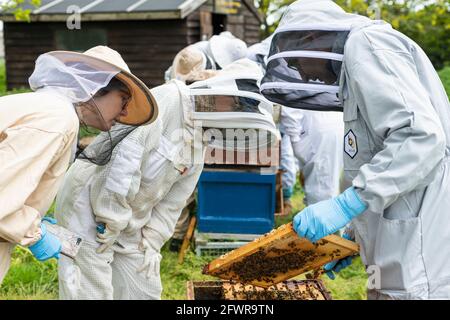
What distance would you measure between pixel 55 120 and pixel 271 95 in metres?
1.01

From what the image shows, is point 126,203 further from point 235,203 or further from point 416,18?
point 416,18

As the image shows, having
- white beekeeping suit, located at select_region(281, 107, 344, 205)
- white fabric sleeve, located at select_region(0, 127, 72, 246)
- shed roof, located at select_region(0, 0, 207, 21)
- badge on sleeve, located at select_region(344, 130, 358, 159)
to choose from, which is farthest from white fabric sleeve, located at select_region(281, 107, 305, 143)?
shed roof, located at select_region(0, 0, 207, 21)

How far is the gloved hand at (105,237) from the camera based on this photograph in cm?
287

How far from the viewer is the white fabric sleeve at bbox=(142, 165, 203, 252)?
3.17 meters

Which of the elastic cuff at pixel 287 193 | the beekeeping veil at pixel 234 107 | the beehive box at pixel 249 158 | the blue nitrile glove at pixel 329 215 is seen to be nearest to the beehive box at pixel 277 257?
the blue nitrile glove at pixel 329 215

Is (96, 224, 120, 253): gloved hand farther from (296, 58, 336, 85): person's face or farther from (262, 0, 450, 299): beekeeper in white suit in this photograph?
(296, 58, 336, 85): person's face

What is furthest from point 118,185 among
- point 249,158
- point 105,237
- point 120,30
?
point 120,30

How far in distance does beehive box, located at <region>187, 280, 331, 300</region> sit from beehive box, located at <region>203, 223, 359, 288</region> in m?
0.20

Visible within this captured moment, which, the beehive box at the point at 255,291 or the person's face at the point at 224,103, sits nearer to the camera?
the person's face at the point at 224,103

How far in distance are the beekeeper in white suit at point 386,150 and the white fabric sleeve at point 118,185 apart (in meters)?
0.91

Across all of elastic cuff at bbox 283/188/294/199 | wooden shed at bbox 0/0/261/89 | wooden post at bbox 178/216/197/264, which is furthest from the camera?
wooden shed at bbox 0/0/261/89

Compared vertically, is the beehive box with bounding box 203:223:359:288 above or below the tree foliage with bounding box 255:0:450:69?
above

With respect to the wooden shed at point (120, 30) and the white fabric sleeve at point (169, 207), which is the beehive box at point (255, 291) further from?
the wooden shed at point (120, 30)

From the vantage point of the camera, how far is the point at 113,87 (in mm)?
2455
